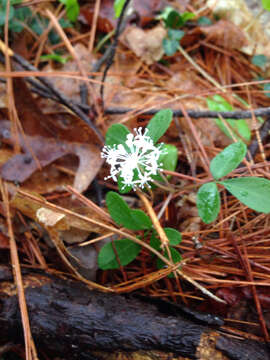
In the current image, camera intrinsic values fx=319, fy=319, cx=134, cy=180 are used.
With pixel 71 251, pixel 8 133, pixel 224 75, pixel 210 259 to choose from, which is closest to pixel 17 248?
pixel 71 251

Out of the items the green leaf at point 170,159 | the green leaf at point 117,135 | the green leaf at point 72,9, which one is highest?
the green leaf at point 72,9

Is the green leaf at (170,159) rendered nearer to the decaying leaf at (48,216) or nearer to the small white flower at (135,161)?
the small white flower at (135,161)

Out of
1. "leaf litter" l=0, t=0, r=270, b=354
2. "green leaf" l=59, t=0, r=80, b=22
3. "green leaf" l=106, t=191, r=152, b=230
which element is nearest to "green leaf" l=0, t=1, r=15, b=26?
"leaf litter" l=0, t=0, r=270, b=354

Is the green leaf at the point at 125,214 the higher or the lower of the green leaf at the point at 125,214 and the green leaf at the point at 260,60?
the lower

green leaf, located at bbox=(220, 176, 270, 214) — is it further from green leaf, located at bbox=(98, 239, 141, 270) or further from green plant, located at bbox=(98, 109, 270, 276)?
green leaf, located at bbox=(98, 239, 141, 270)

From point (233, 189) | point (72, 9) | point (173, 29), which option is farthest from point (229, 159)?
point (72, 9)

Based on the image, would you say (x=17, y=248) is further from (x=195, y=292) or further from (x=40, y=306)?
(x=195, y=292)

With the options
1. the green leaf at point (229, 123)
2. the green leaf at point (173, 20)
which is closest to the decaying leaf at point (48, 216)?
the green leaf at point (229, 123)
